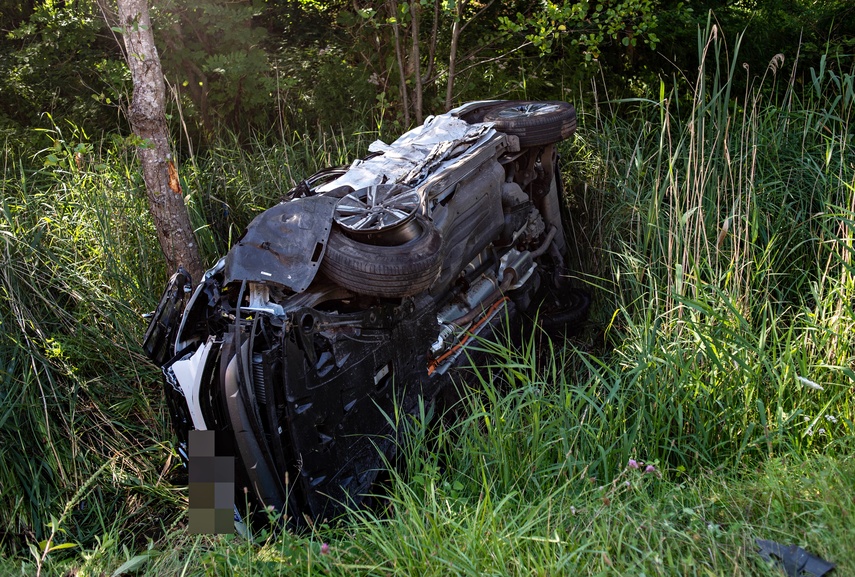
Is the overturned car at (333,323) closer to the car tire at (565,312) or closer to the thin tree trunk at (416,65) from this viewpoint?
the car tire at (565,312)

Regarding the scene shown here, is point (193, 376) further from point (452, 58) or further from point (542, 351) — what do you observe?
point (452, 58)

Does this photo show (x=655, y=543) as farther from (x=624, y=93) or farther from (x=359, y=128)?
(x=624, y=93)

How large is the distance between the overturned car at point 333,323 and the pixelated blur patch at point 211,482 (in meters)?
0.06

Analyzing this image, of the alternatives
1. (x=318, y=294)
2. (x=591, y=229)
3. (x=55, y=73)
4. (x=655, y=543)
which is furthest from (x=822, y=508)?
(x=55, y=73)

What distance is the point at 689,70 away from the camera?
688 cm

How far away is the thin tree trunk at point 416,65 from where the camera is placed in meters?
6.26

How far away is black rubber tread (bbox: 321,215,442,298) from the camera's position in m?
3.29

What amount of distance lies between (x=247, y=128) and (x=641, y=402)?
4.72 meters

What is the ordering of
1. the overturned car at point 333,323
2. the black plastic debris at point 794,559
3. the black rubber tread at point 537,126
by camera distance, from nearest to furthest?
the black plastic debris at point 794,559
the overturned car at point 333,323
the black rubber tread at point 537,126

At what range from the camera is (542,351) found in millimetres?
4742

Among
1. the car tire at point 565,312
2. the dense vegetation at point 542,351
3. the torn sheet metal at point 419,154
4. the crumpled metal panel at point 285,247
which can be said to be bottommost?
the car tire at point 565,312

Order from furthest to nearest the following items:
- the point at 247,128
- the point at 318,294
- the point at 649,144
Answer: the point at 247,128, the point at 649,144, the point at 318,294

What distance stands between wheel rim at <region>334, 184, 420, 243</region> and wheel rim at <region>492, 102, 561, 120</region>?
1.37 m

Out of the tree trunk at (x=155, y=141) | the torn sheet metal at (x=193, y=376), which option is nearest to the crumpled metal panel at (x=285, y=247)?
the torn sheet metal at (x=193, y=376)
